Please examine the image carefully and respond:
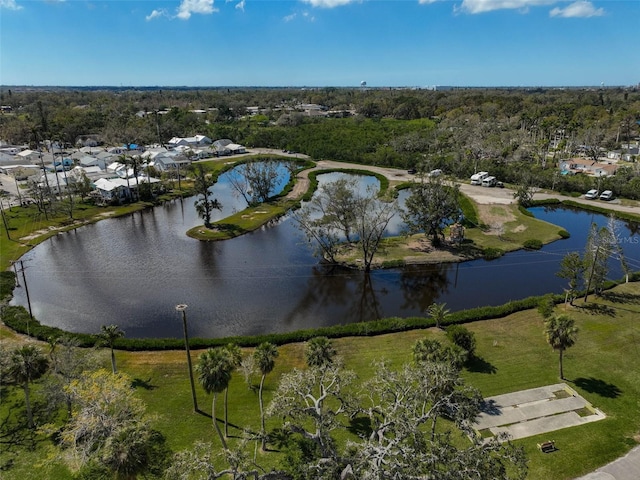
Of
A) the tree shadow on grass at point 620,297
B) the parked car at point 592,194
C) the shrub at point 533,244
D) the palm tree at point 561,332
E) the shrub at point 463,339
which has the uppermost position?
the palm tree at point 561,332

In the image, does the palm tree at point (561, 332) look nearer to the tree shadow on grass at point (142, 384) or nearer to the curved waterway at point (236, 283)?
the curved waterway at point (236, 283)

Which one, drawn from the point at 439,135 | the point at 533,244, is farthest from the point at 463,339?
the point at 439,135

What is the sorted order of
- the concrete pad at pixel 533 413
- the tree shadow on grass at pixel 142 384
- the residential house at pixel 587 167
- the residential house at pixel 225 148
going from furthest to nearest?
the residential house at pixel 225 148
the residential house at pixel 587 167
the tree shadow on grass at pixel 142 384
the concrete pad at pixel 533 413

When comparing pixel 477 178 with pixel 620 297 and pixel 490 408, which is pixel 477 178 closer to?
pixel 620 297

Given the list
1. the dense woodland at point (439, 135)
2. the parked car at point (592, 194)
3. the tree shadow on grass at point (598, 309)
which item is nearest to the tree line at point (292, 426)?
the tree shadow on grass at point (598, 309)

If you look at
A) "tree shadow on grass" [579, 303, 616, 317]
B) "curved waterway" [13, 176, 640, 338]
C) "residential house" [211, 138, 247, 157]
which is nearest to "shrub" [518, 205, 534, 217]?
"curved waterway" [13, 176, 640, 338]

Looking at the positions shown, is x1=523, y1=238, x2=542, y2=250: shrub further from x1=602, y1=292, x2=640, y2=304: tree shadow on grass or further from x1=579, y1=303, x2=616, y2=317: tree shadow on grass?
x1=579, y1=303, x2=616, y2=317: tree shadow on grass
